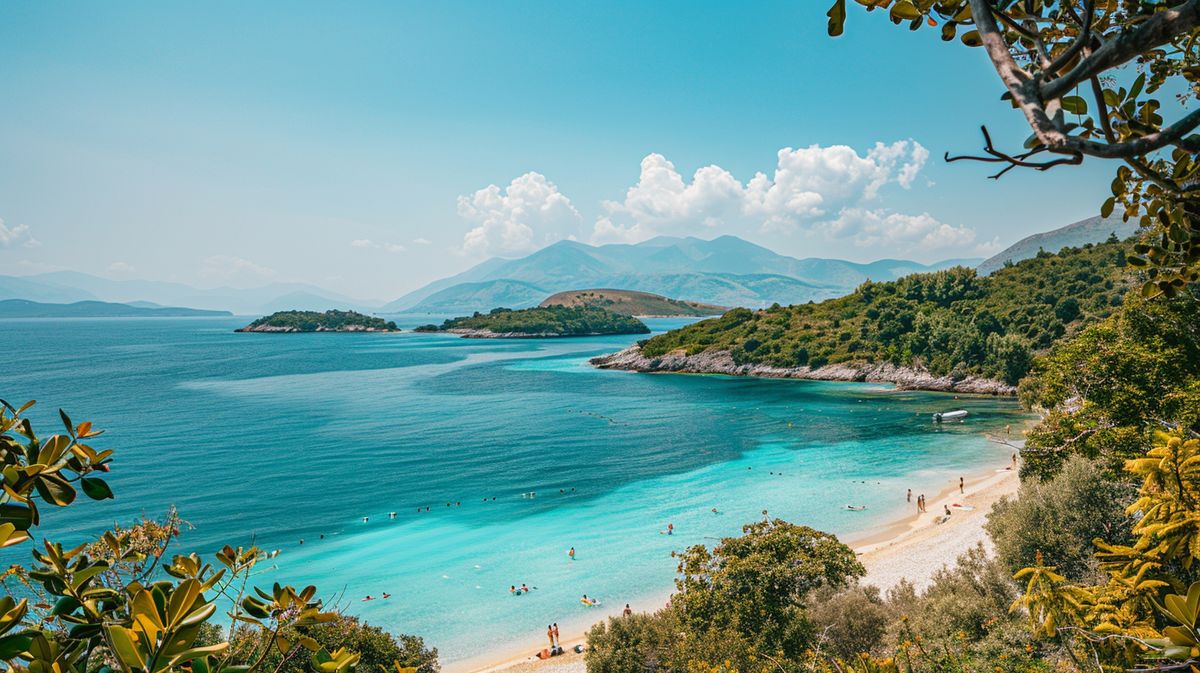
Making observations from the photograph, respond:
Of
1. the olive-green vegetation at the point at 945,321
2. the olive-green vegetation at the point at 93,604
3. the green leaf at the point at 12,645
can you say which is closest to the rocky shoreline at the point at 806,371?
the olive-green vegetation at the point at 945,321

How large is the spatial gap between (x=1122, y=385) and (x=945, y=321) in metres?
72.6

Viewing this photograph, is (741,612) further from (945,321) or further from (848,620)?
(945,321)

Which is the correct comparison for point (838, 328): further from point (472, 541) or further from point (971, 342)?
point (472, 541)

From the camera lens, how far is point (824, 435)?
56.5 m

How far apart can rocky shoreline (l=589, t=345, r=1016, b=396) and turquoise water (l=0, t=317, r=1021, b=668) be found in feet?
14.2

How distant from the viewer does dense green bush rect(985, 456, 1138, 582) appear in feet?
53.6

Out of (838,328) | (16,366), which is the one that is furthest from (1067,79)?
(16,366)

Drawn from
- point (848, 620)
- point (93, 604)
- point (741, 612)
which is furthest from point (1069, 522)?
point (93, 604)

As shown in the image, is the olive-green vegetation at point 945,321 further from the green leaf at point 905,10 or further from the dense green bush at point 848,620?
the green leaf at point 905,10

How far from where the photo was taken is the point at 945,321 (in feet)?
277

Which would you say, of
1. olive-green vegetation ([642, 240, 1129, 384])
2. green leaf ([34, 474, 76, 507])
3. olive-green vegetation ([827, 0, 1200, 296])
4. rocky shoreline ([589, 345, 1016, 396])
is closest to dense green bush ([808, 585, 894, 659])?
olive-green vegetation ([827, 0, 1200, 296])

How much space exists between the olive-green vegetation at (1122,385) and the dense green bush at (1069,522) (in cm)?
107

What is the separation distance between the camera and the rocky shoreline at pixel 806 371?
73500mm

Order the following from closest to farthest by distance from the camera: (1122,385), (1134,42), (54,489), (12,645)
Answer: (12,645) < (1134,42) < (54,489) < (1122,385)
